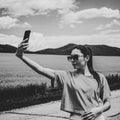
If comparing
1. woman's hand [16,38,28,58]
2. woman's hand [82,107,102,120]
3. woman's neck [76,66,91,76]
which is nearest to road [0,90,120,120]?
woman's neck [76,66,91,76]

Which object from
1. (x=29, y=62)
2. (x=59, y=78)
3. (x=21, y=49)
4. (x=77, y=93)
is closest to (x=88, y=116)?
(x=77, y=93)

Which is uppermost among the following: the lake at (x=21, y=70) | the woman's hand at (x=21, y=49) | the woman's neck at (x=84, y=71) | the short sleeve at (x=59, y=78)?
the woman's hand at (x=21, y=49)

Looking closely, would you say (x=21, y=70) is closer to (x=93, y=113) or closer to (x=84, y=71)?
(x=84, y=71)

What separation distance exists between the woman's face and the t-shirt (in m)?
0.13

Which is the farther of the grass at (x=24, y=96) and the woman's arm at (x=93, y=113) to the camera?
the grass at (x=24, y=96)

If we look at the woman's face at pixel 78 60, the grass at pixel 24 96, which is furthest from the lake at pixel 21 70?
the woman's face at pixel 78 60

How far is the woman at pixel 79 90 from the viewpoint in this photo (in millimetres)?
2463

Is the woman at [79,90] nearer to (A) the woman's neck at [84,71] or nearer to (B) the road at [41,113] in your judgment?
(A) the woman's neck at [84,71]

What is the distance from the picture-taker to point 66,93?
254cm

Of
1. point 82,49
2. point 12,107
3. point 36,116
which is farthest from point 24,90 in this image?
point 82,49

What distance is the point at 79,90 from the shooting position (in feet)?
8.27

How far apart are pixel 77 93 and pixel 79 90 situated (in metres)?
Answer: 0.03

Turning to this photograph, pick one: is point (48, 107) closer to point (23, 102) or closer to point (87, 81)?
point (23, 102)

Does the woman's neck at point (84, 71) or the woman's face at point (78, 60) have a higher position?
the woman's face at point (78, 60)
